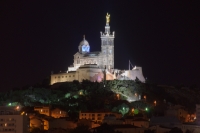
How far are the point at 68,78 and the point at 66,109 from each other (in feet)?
44.4

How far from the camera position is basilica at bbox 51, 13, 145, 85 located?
98000 mm

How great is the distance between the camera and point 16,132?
2427 inches

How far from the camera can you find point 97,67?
98.1 metres

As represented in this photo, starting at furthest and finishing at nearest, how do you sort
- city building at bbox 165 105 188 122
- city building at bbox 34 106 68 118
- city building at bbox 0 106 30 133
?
1. city building at bbox 165 105 188 122
2. city building at bbox 34 106 68 118
3. city building at bbox 0 106 30 133

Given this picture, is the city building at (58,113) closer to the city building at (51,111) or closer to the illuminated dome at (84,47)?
the city building at (51,111)

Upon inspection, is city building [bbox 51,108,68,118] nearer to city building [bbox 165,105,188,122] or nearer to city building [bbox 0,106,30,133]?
city building [bbox 165,105,188,122]

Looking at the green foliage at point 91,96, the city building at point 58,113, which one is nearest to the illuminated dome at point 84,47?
the green foliage at point 91,96

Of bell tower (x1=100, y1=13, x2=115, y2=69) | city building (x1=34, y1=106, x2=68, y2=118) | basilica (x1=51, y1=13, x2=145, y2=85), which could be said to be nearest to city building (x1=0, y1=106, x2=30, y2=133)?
city building (x1=34, y1=106, x2=68, y2=118)

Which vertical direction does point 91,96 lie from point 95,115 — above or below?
above

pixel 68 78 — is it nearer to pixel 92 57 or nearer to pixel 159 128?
pixel 92 57

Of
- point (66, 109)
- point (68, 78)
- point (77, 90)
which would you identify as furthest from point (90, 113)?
point (68, 78)

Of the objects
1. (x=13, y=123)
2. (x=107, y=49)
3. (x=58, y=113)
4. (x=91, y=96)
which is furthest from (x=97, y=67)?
(x=13, y=123)

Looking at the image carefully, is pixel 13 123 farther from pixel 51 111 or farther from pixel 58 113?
pixel 58 113

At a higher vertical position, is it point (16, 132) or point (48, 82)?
point (48, 82)
